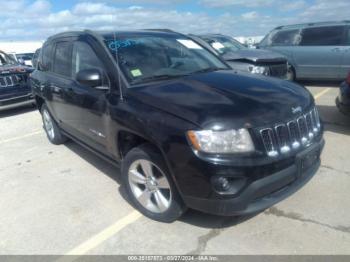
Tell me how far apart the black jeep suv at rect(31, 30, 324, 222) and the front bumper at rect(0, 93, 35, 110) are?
503 centimetres

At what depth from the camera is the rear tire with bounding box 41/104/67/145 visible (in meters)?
5.92

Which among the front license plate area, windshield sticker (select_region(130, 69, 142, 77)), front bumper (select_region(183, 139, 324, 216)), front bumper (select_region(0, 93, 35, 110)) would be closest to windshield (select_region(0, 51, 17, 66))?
front bumper (select_region(0, 93, 35, 110))

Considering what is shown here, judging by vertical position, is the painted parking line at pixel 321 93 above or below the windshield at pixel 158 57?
below

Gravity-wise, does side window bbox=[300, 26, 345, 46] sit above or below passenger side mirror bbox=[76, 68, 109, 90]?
below

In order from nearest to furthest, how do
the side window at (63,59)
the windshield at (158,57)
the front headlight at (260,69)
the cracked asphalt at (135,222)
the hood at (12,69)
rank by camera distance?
1. the cracked asphalt at (135,222)
2. the windshield at (158,57)
3. the side window at (63,59)
4. the front headlight at (260,69)
5. the hood at (12,69)

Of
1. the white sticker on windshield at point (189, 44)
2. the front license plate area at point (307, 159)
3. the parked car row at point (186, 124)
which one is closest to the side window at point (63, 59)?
the parked car row at point (186, 124)

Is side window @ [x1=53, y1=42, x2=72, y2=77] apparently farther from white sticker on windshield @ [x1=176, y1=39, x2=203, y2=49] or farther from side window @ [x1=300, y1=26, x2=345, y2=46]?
side window @ [x1=300, y1=26, x2=345, y2=46]

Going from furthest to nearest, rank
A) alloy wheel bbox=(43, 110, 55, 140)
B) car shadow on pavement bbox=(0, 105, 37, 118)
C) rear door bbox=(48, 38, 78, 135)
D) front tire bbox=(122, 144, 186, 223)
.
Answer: car shadow on pavement bbox=(0, 105, 37, 118), alloy wheel bbox=(43, 110, 55, 140), rear door bbox=(48, 38, 78, 135), front tire bbox=(122, 144, 186, 223)

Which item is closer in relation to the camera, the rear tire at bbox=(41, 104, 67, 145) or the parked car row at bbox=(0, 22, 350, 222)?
the parked car row at bbox=(0, 22, 350, 222)

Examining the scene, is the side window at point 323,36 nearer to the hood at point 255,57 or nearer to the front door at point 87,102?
the hood at point 255,57

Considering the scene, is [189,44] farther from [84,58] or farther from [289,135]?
[289,135]

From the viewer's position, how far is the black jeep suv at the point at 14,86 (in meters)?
8.75

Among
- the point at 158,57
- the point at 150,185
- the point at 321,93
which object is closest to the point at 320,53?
the point at 321,93

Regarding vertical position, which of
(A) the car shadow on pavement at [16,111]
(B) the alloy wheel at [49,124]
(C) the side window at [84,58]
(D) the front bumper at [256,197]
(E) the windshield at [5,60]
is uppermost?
(C) the side window at [84,58]
